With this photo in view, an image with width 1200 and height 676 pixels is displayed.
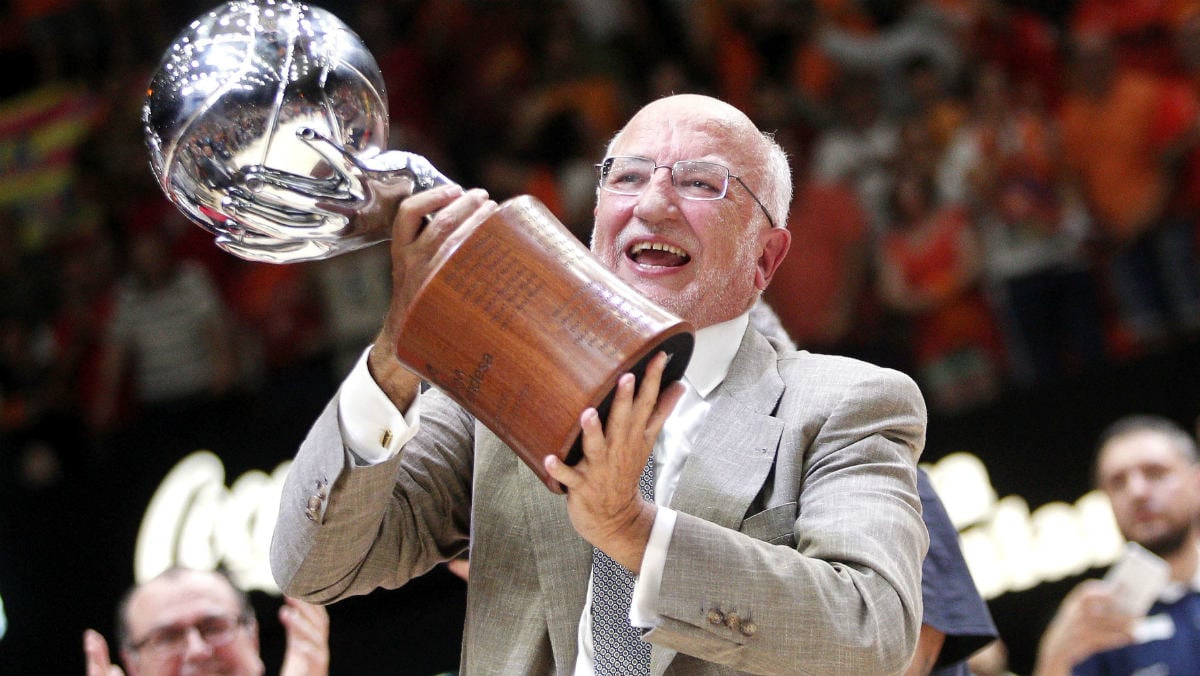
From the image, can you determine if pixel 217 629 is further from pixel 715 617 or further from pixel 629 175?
pixel 715 617

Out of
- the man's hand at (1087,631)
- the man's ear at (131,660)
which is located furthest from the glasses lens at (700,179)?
the man's hand at (1087,631)

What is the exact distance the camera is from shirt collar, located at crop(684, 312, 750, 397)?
200cm

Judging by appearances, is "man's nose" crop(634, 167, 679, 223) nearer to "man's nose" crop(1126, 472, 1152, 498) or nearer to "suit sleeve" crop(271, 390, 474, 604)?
"suit sleeve" crop(271, 390, 474, 604)

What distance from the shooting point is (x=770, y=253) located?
217 cm

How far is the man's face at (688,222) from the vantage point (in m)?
1.97

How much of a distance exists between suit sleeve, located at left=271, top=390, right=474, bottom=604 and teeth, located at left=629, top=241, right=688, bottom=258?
318 mm

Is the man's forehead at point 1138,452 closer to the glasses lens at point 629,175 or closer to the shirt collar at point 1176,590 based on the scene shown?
the shirt collar at point 1176,590

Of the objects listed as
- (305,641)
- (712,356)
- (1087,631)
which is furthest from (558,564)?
(1087,631)

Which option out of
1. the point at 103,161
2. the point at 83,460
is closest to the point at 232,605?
the point at 83,460

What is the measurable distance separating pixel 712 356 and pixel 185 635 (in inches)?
66.4

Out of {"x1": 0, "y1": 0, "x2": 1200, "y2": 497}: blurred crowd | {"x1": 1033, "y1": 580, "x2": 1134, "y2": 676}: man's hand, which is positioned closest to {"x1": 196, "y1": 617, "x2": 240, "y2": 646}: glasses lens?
{"x1": 1033, "y1": 580, "x2": 1134, "y2": 676}: man's hand

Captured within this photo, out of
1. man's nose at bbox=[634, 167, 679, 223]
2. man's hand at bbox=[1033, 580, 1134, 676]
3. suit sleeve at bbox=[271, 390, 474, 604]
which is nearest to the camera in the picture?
suit sleeve at bbox=[271, 390, 474, 604]

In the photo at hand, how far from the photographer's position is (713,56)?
7152 mm

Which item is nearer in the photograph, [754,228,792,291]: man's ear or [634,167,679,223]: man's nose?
[634,167,679,223]: man's nose
